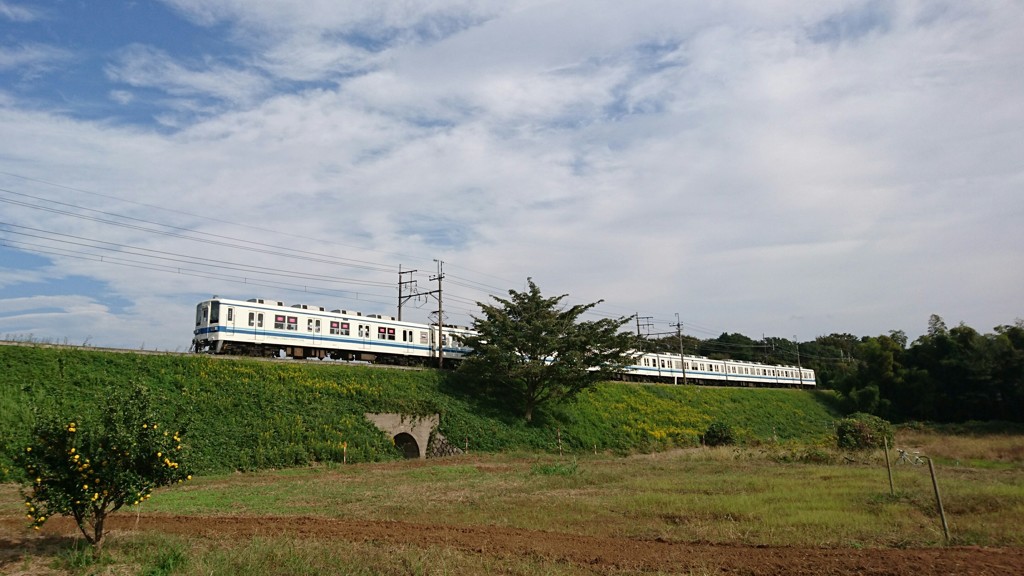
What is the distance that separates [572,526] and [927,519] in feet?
23.3

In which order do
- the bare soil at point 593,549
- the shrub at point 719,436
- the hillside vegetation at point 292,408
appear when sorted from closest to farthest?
the bare soil at point 593,549 → the hillside vegetation at point 292,408 → the shrub at point 719,436

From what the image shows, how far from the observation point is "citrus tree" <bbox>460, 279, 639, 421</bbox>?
36438mm

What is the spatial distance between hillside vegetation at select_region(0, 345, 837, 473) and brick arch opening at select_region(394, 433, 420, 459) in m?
1.39

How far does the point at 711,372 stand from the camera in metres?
64.1

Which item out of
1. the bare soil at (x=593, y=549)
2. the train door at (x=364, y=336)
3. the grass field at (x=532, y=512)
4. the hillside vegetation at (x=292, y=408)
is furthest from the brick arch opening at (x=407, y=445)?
the bare soil at (x=593, y=549)

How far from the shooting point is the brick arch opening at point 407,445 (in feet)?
104

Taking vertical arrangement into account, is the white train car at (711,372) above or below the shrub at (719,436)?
above

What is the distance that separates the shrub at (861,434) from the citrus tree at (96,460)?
29.8 metres

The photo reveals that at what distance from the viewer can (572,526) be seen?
13242 mm

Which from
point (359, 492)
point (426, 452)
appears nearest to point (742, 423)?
point (426, 452)

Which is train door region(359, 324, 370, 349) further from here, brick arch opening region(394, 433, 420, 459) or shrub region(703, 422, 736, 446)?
shrub region(703, 422, 736, 446)

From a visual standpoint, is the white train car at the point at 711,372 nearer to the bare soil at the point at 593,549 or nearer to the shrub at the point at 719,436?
the shrub at the point at 719,436

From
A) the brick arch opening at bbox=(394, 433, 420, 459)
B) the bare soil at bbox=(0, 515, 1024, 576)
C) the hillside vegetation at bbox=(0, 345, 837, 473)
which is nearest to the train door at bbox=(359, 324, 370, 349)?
the hillside vegetation at bbox=(0, 345, 837, 473)

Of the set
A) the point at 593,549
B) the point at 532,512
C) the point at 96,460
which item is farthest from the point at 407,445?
the point at 96,460
